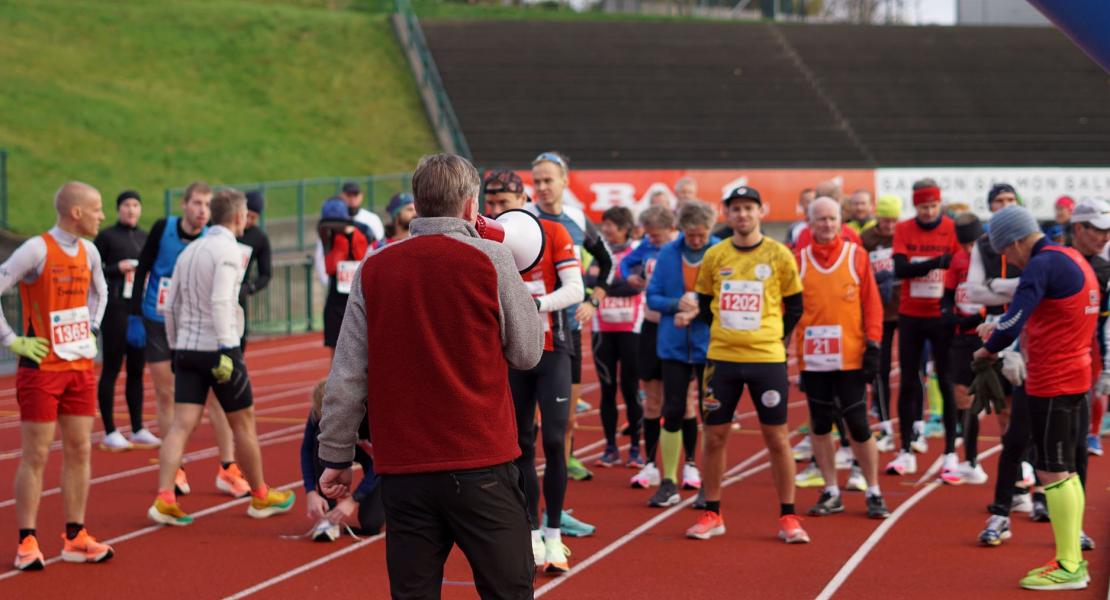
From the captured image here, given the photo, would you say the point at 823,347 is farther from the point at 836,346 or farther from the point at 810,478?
the point at 810,478

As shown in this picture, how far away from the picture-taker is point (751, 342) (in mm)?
8031

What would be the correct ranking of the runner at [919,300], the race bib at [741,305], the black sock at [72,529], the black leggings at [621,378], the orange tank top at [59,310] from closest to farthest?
1. the orange tank top at [59,310]
2. the black sock at [72,529]
3. the race bib at [741,305]
4. the runner at [919,300]
5. the black leggings at [621,378]

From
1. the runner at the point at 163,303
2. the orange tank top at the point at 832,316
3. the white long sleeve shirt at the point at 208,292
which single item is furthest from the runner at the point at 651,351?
the white long sleeve shirt at the point at 208,292

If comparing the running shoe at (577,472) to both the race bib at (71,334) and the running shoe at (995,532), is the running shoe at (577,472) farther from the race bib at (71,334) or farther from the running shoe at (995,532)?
the race bib at (71,334)

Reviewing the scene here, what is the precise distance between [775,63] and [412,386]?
40266mm

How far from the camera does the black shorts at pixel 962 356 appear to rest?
32.7 feet

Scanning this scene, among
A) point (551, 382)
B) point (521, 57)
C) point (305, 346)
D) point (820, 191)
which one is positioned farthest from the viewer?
point (521, 57)

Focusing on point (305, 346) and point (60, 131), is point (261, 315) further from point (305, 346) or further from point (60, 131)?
point (60, 131)

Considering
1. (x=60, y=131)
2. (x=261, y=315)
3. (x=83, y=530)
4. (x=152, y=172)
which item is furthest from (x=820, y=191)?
(x=60, y=131)

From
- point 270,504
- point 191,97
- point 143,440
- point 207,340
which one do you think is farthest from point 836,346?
point 191,97

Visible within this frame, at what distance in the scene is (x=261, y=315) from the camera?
23141 mm

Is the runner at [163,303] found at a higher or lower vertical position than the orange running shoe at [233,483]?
higher

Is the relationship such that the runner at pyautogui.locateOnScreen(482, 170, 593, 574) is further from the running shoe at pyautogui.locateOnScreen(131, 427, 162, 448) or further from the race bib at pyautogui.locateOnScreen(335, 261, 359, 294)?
the running shoe at pyautogui.locateOnScreen(131, 427, 162, 448)

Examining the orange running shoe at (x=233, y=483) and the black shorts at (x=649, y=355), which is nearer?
the orange running shoe at (x=233, y=483)
